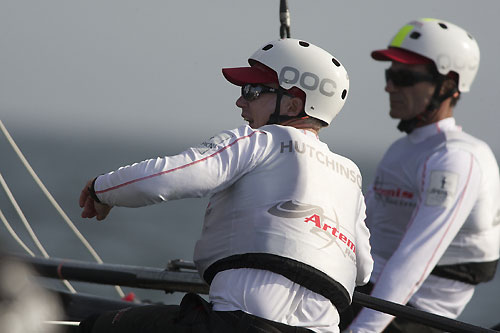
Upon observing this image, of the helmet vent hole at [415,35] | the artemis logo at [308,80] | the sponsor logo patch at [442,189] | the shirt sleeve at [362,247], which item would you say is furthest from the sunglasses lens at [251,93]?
the helmet vent hole at [415,35]

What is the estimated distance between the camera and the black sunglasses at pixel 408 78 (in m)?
6.10

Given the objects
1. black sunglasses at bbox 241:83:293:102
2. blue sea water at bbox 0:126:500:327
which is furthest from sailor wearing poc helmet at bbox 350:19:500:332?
blue sea water at bbox 0:126:500:327

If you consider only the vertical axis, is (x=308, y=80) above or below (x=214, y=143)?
above

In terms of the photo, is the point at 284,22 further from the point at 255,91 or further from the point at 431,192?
the point at 255,91

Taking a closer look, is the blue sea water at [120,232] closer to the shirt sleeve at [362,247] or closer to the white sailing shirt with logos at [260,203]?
the shirt sleeve at [362,247]

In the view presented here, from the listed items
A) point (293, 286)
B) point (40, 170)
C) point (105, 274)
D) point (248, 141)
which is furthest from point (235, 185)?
point (40, 170)

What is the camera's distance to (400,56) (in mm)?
6137

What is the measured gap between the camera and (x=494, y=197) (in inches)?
230

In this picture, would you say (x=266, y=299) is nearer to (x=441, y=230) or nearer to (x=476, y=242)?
(x=441, y=230)

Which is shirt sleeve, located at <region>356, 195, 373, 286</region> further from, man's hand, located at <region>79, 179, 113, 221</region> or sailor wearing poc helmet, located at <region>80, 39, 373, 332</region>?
man's hand, located at <region>79, 179, 113, 221</region>

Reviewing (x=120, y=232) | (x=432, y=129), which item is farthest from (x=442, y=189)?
(x=120, y=232)

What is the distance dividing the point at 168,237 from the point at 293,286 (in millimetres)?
36248

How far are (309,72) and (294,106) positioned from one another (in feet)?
0.56

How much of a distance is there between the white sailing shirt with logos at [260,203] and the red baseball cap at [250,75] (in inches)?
15.8
